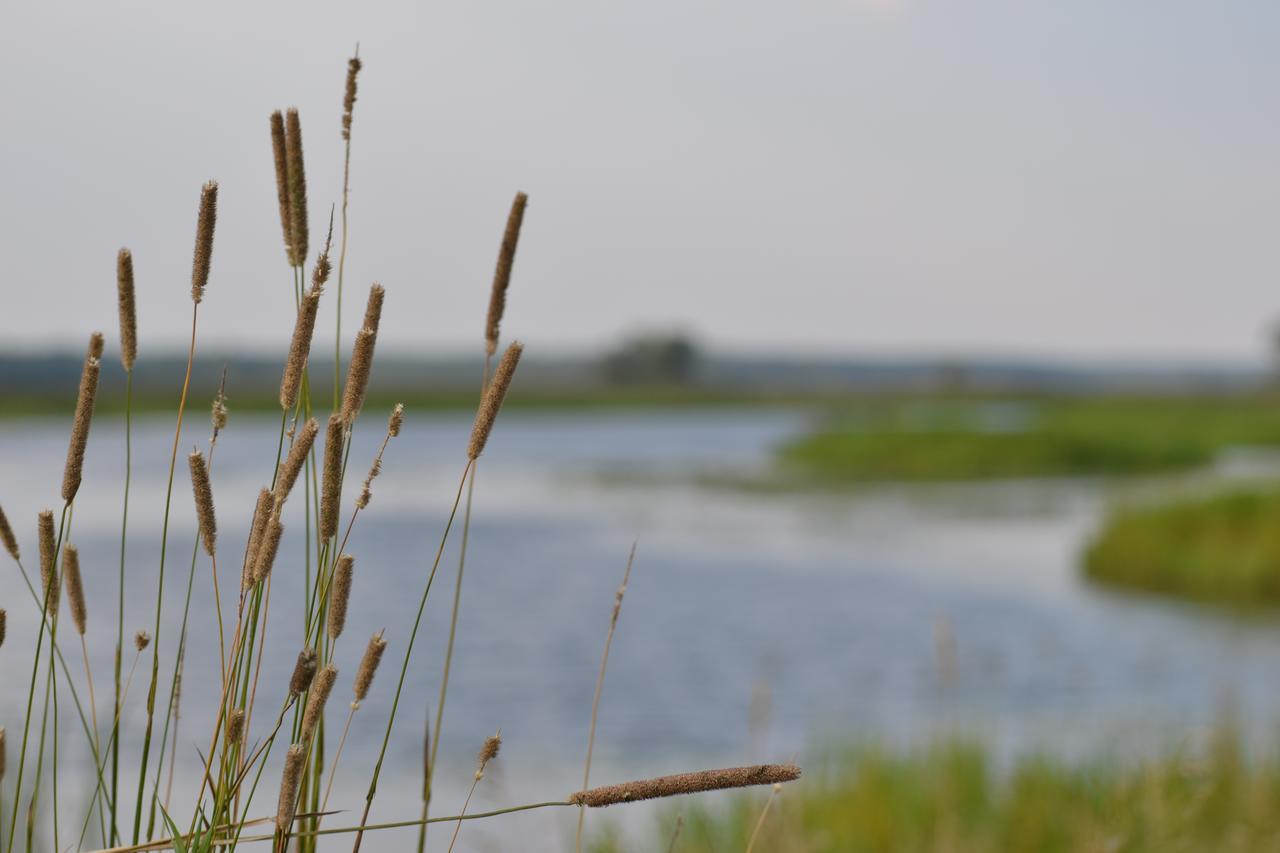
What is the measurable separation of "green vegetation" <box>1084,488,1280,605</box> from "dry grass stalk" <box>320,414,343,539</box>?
18551mm

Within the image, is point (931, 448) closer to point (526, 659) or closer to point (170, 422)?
point (526, 659)

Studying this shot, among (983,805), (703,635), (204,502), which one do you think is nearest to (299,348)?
(204,502)

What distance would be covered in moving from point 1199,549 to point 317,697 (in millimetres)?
19603

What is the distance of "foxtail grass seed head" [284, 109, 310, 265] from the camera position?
4.92 feet

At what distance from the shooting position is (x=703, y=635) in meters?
16.3

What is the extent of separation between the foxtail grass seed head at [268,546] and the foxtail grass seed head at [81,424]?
0.29 m

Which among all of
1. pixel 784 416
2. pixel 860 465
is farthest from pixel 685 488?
pixel 784 416

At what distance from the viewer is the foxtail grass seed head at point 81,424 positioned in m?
1.55

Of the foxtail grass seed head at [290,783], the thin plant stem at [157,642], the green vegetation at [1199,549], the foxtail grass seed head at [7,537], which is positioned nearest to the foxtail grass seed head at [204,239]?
the thin plant stem at [157,642]

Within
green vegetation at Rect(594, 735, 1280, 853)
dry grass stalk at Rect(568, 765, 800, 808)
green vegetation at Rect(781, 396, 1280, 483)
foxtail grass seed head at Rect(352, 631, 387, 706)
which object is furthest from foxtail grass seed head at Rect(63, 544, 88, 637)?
green vegetation at Rect(781, 396, 1280, 483)

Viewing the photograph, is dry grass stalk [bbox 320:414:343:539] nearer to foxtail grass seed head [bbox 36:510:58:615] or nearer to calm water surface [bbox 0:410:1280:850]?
calm water surface [bbox 0:410:1280:850]

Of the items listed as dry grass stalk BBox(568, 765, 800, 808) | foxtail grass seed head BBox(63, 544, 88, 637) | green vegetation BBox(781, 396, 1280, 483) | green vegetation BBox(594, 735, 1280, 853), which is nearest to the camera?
dry grass stalk BBox(568, 765, 800, 808)

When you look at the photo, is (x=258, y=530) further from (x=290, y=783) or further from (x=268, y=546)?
(x=290, y=783)

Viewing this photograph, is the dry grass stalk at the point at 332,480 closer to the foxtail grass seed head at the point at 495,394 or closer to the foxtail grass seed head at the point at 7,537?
the foxtail grass seed head at the point at 495,394
